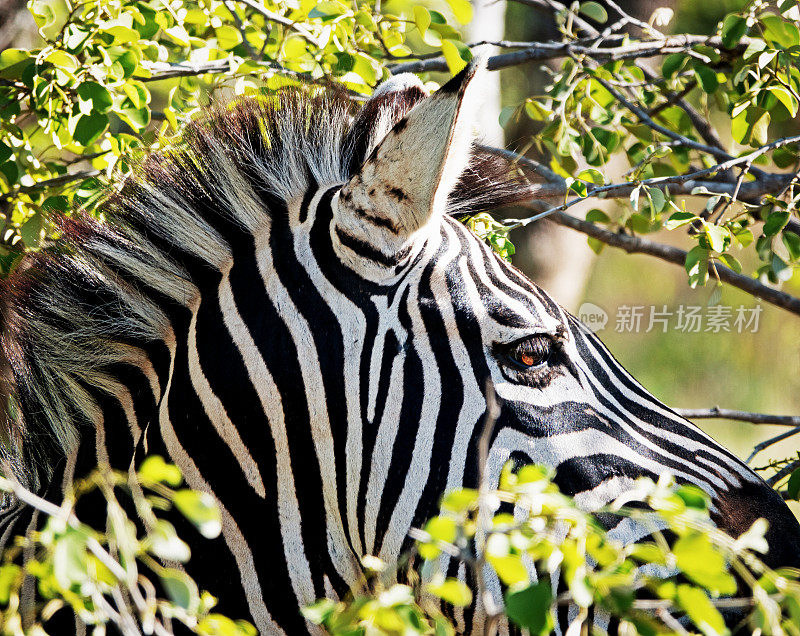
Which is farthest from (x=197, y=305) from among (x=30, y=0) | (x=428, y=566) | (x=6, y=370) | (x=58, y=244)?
(x=30, y=0)

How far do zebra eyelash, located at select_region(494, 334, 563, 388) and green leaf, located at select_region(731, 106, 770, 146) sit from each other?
47.0 inches

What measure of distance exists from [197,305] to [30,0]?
1455mm

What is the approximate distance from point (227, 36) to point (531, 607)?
2855 mm

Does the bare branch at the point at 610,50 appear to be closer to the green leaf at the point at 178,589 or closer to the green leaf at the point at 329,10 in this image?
the green leaf at the point at 329,10

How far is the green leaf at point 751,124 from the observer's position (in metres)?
2.44

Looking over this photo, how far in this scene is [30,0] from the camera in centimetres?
258

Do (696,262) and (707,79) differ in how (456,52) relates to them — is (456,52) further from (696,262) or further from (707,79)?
(696,262)

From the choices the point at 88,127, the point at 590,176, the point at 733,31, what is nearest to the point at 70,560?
the point at 88,127

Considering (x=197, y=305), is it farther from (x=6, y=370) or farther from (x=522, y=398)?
(x=522, y=398)

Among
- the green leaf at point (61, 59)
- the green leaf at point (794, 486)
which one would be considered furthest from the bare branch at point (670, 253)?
the green leaf at point (61, 59)

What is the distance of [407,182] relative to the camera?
5.39 feet

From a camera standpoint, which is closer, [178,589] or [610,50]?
[178,589]

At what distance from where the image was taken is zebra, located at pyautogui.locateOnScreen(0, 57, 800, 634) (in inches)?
66.4

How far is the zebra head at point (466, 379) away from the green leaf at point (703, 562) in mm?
682
